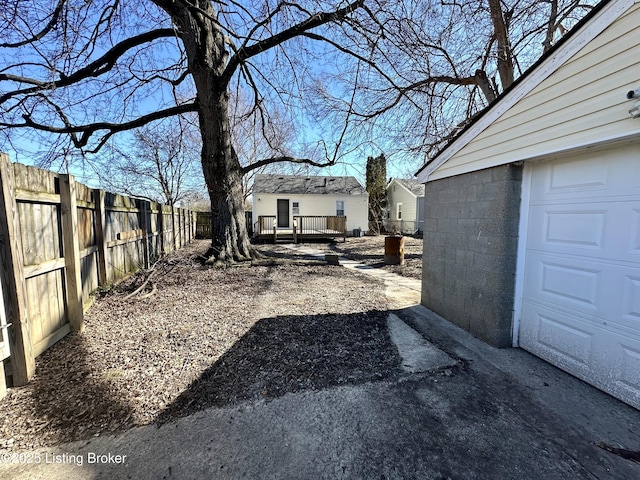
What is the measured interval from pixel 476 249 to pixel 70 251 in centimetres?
487

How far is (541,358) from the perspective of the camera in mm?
2877

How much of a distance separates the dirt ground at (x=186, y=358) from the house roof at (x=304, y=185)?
45.1 feet

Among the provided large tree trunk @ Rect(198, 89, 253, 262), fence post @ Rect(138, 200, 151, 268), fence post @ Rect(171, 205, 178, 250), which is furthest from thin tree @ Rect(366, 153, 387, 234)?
fence post @ Rect(138, 200, 151, 268)

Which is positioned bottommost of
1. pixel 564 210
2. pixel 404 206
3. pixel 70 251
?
pixel 70 251

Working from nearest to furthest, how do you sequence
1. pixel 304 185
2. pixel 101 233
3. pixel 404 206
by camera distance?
1. pixel 101 233
2. pixel 304 185
3. pixel 404 206

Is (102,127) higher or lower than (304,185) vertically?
higher

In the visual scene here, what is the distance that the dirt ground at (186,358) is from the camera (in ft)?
6.68

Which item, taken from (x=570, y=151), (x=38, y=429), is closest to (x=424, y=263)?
(x=570, y=151)

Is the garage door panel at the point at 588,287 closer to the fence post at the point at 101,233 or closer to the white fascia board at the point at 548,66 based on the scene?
the white fascia board at the point at 548,66

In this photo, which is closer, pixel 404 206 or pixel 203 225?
pixel 203 225

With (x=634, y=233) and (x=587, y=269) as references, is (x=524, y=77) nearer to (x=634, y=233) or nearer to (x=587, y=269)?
(x=634, y=233)

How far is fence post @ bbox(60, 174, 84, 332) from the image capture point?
3162 millimetres

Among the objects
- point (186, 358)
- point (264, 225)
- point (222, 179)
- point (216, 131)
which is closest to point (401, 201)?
point (264, 225)

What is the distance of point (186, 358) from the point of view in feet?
9.23
